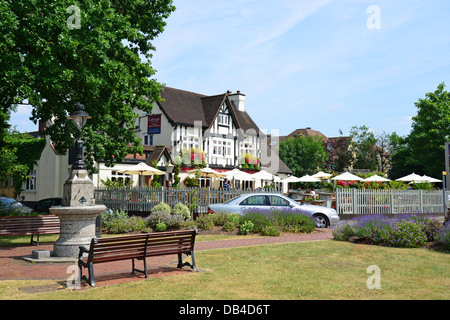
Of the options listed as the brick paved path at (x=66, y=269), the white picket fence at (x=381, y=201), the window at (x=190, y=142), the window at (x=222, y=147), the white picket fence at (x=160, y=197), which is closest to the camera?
the brick paved path at (x=66, y=269)

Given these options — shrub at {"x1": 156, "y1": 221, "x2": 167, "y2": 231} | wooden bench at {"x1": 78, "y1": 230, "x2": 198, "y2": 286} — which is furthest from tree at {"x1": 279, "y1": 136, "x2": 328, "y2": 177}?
wooden bench at {"x1": 78, "y1": 230, "x2": 198, "y2": 286}

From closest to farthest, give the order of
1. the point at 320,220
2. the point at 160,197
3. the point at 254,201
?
the point at 254,201 → the point at 320,220 → the point at 160,197

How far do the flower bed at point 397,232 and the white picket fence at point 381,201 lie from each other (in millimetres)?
7255

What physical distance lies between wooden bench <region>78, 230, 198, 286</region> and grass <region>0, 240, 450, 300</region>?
22.5 inches

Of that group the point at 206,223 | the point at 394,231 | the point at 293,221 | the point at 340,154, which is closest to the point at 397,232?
the point at 394,231

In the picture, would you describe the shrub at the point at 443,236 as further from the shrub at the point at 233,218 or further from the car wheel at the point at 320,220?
the shrub at the point at 233,218

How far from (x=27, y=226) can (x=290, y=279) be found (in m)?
8.74

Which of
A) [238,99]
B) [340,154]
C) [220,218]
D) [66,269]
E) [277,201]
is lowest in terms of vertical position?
[66,269]

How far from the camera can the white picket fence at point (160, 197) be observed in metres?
20.7

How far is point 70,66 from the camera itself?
1505 cm

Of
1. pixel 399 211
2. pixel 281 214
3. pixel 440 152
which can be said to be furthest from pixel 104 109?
pixel 440 152

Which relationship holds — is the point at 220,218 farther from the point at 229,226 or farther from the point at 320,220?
the point at 320,220

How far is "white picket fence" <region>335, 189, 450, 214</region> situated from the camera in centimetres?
2187

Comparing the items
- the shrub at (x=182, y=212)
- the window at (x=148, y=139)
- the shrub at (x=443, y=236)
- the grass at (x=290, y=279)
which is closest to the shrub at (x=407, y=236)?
the shrub at (x=443, y=236)
